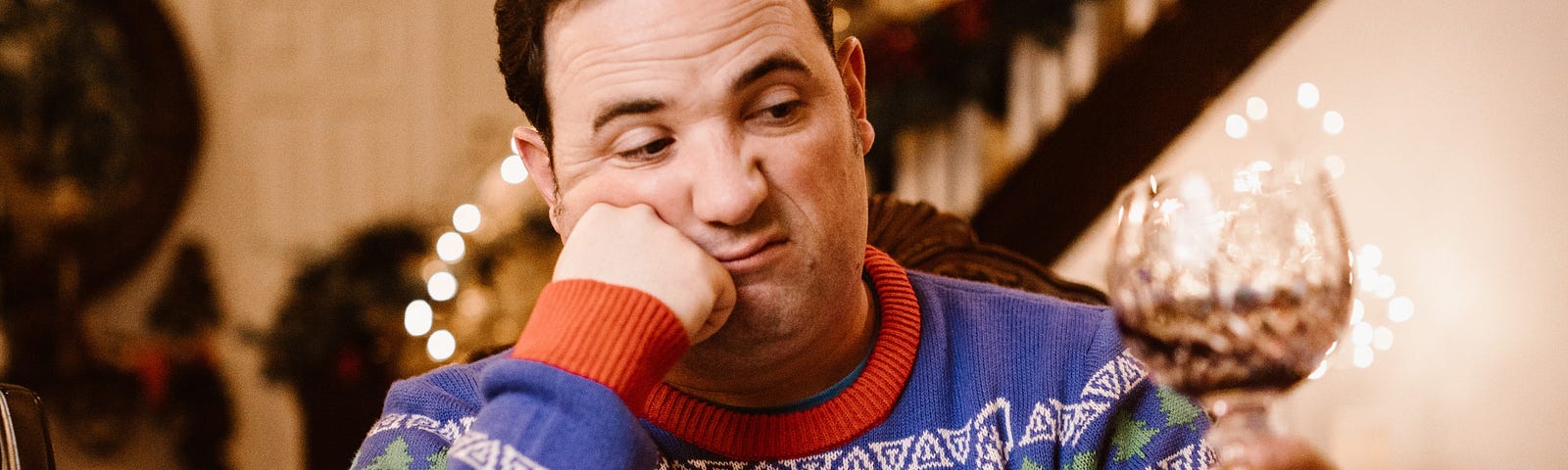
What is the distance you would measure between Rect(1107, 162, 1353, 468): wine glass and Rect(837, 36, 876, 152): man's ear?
24.7 inches

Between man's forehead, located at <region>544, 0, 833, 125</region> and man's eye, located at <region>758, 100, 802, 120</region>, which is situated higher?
man's forehead, located at <region>544, 0, 833, 125</region>

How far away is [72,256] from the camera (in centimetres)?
371

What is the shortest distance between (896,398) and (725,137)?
34 centimetres

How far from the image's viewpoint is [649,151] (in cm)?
106

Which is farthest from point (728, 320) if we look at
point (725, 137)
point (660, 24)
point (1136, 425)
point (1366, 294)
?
point (1366, 294)

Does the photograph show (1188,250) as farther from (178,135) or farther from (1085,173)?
(178,135)

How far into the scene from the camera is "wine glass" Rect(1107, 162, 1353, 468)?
0.59m

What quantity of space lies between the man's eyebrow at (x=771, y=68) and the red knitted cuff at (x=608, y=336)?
0.70ft

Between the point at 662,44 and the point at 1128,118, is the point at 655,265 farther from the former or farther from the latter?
the point at 1128,118

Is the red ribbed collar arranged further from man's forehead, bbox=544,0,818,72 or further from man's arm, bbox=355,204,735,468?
man's forehead, bbox=544,0,818,72

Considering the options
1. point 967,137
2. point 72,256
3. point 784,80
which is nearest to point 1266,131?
point 967,137

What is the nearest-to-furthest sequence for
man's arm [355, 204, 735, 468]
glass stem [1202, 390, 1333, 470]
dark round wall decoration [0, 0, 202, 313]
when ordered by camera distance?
glass stem [1202, 390, 1333, 470] < man's arm [355, 204, 735, 468] < dark round wall decoration [0, 0, 202, 313]

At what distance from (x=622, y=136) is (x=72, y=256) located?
3.40 metres

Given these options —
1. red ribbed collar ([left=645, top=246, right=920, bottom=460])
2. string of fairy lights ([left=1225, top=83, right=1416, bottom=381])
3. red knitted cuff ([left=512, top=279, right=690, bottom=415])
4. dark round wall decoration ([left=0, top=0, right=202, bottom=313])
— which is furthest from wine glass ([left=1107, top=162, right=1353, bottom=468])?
dark round wall decoration ([left=0, top=0, right=202, bottom=313])
